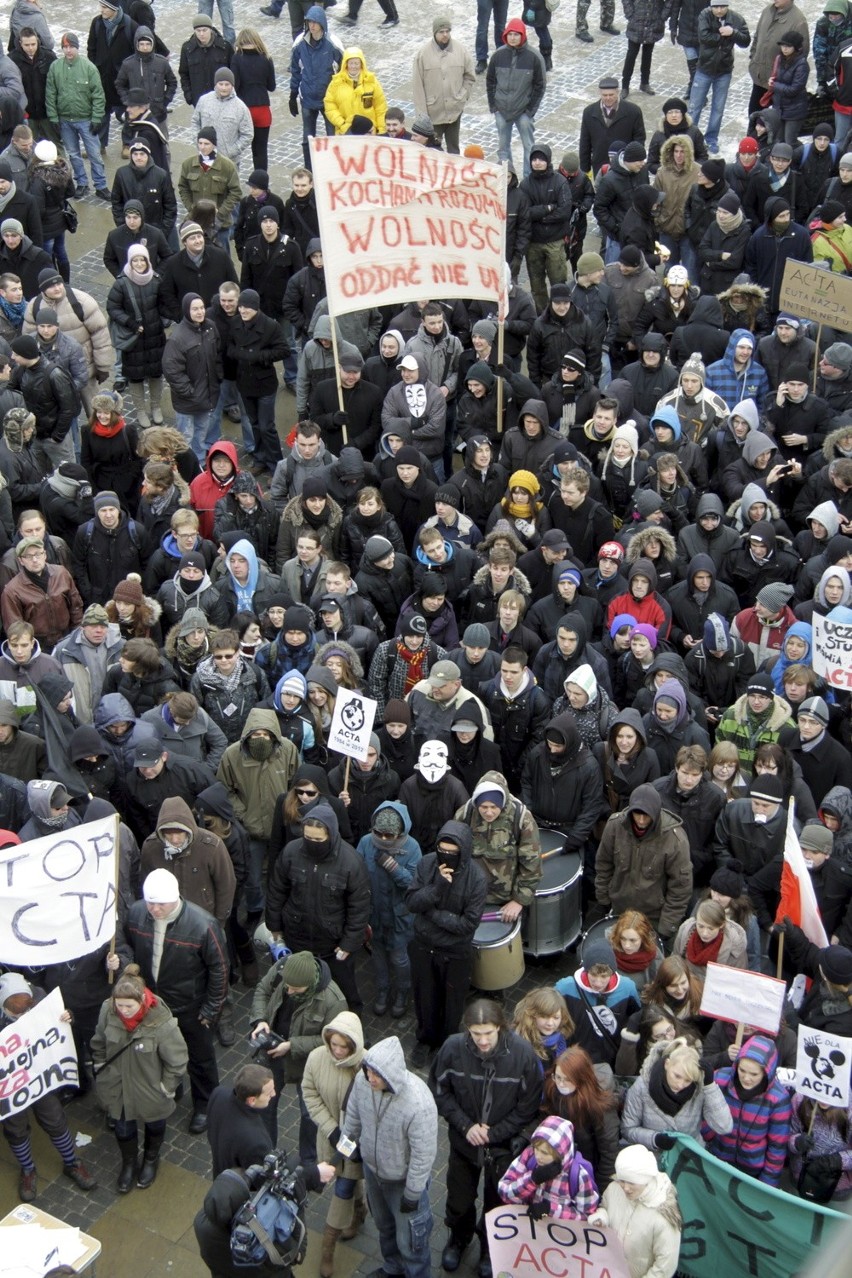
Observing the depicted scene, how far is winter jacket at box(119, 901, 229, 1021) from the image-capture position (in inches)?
377

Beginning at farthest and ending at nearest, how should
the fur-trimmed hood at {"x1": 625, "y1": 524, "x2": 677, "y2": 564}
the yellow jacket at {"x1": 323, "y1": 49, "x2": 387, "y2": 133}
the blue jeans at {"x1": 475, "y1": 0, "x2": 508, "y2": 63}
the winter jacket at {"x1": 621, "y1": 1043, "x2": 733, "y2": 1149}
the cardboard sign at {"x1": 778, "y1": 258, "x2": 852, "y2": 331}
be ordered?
the blue jeans at {"x1": 475, "y1": 0, "x2": 508, "y2": 63}, the yellow jacket at {"x1": 323, "y1": 49, "x2": 387, "y2": 133}, the cardboard sign at {"x1": 778, "y1": 258, "x2": 852, "y2": 331}, the fur-trimmed hood at {"x1": 625, "y1": 524, "x2": 677, "y2": 564}, the winter jacket at {"x1": 621, "y1": 1043, "x2": 733, "y2": 1149}

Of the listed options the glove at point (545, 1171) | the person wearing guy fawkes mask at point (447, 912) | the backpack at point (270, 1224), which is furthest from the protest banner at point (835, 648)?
the backpack at point (270, 1224)

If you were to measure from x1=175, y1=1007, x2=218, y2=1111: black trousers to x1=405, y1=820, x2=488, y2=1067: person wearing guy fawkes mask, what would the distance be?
122cm

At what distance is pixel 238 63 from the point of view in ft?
63.3

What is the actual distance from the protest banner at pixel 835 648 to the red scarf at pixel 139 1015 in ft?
15.3

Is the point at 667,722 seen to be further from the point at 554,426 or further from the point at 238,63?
the point at 238,63

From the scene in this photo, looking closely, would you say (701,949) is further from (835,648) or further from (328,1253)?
(328,1253)

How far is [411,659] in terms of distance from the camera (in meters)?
11.7

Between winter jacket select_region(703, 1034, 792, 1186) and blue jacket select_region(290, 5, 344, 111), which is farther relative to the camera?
blue jacket select_region(290, 5, 344, 111)

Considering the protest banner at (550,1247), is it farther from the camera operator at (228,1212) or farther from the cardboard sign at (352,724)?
the cardboard sign at (352,724)

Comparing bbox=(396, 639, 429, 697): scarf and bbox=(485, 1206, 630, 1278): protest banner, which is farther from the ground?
bbox=(396, 639, 429, 697): scarf

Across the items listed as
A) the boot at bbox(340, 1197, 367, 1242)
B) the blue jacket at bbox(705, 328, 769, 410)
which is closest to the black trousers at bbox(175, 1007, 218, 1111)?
the boot at bbox(340, 1197, 367, 1242)

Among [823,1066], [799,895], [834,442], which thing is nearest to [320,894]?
[799,895]

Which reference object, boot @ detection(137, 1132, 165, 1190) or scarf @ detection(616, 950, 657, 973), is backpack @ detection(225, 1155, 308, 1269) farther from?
scarf @ detection(616, 950, 657, 973)
